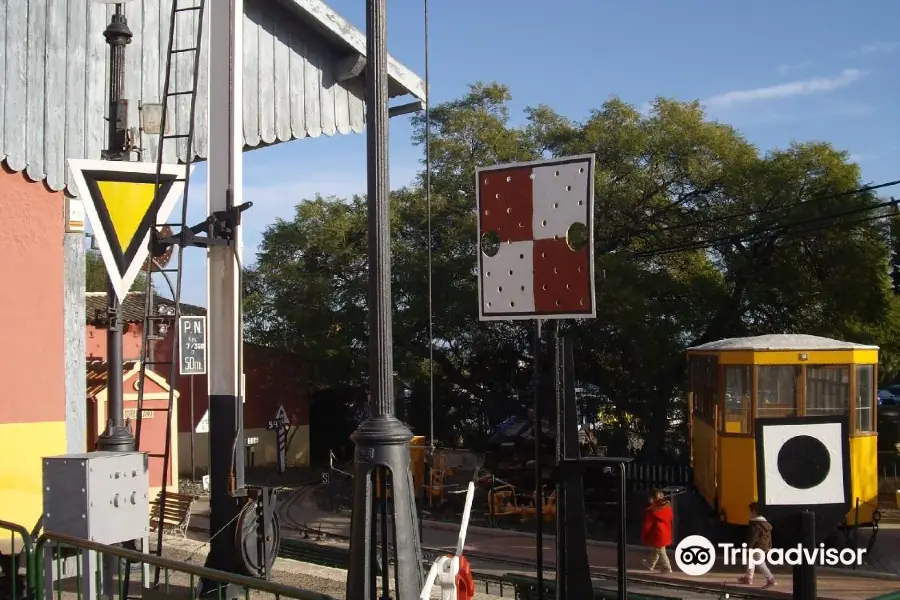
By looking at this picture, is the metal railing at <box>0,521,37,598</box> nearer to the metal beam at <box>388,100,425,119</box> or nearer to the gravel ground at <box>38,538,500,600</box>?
the gravel ground at <box>38,538,500,600</box>

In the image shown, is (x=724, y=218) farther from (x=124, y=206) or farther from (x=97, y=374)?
(x=124, y=206)

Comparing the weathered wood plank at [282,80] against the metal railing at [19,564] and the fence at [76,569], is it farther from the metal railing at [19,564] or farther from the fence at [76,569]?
the fence at [76,569]

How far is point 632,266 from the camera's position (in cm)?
2158

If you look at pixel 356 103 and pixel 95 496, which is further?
pixel 356 103

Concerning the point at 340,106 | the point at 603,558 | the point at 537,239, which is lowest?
the point at 603,558

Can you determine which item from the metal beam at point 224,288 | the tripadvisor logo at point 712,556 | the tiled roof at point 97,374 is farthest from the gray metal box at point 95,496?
the tiled roof at point 97,374

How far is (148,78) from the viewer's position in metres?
10.0

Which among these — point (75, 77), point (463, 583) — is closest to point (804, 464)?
point (463, 583)

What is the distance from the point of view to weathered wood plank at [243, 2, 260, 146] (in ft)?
35.3

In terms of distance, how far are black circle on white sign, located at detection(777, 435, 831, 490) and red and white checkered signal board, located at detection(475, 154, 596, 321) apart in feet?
4.13

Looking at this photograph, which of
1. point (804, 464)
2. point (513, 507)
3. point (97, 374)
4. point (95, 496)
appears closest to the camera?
point (804, 464)

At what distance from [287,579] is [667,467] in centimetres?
1164

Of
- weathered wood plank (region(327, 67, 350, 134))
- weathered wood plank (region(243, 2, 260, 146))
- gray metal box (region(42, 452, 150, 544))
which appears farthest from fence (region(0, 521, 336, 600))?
weathered wood plank (region(327, 67, 350, 134))

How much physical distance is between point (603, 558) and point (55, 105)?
33.7 feet
